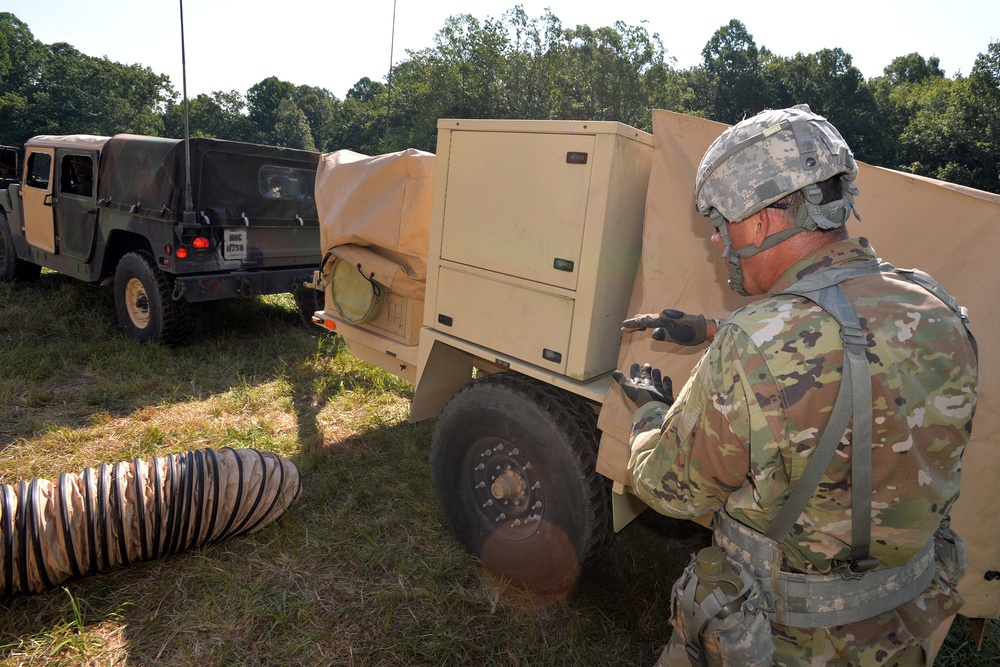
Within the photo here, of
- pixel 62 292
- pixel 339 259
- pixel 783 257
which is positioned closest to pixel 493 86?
pixel 62 292

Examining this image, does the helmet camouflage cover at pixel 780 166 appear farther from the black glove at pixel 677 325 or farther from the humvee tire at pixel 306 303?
the humvee tire at pixel 306 303

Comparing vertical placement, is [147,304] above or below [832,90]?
below

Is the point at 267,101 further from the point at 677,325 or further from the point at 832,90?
the point at 677,325

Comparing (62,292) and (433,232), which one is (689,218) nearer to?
(433,232)

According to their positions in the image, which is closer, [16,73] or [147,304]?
[147,304]

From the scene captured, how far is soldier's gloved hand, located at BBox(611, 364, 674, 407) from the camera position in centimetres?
171

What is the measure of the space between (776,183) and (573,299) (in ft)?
3.62

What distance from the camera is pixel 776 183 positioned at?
1366 mm

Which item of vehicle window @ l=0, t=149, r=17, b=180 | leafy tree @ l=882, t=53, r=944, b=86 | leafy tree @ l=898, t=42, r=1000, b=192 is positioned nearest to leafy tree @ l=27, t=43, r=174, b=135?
vehicle window @ l=0, t=149, r=17, b=180

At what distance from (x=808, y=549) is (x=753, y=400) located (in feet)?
1.32

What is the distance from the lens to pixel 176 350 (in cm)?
574

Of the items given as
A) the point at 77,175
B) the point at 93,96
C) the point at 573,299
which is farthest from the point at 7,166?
the point at 93,96

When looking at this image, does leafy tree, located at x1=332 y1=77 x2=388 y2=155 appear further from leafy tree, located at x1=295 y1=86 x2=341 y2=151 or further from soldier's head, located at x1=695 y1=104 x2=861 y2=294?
soldier's head, located at x1=695 y1=104 x2=861 y2=294

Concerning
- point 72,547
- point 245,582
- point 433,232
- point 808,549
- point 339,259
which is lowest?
point 245,582
